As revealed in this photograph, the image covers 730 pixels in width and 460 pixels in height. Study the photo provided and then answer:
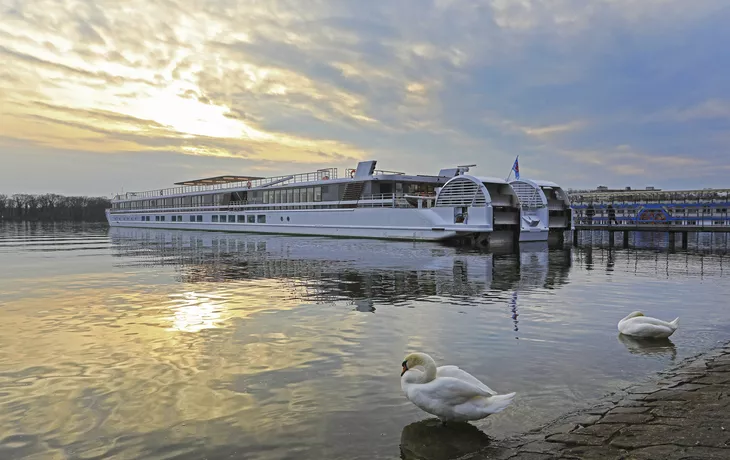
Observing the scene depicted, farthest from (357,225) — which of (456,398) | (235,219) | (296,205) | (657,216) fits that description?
(456,398)

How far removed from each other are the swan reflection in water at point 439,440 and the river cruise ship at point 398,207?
3151cm

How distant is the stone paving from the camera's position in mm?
4633

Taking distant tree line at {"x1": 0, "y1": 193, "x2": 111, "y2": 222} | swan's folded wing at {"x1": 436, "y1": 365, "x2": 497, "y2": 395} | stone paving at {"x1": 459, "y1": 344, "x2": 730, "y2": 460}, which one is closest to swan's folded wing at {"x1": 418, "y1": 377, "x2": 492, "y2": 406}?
swan's folded wing at {"x1": 436, "y1": 365, "x2": 497, "y2": 395}

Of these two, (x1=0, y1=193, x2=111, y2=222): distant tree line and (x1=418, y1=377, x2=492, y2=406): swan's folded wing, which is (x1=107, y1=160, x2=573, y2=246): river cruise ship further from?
(x1=0, y1=193, x2=111, y2=222): distant tree line

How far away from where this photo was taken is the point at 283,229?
55719 millimetres

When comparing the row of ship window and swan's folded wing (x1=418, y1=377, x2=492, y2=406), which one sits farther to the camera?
the row of ship window

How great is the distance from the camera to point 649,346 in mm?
9203

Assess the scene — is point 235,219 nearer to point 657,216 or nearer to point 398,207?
point 398,207

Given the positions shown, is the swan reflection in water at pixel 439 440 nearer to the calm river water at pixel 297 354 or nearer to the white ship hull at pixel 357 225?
the calm river water at pixel 297 354

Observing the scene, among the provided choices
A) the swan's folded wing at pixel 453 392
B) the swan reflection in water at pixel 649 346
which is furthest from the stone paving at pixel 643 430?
the swan reflection in water at pixel 649 346

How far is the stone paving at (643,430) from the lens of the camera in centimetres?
463

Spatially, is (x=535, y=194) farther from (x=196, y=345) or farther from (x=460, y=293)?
(x=196, y=345)

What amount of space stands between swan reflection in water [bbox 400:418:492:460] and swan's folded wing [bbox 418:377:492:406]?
0.33m

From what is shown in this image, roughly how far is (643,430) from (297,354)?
529cm
